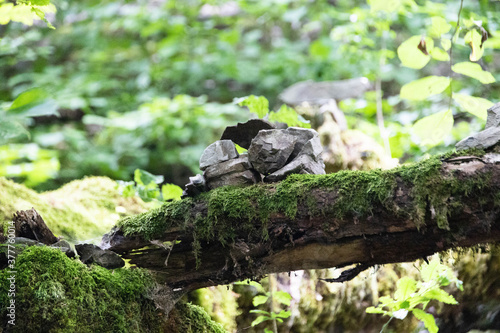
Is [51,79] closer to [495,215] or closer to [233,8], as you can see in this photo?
[233,8]

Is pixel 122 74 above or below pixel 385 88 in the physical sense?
above

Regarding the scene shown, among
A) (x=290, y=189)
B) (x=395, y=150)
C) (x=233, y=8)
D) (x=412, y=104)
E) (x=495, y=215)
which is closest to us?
(x=495, y=215)

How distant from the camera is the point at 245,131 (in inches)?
84.2

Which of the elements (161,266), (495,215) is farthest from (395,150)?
(161,266)

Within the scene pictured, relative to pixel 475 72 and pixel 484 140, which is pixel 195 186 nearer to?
pixel 484 140

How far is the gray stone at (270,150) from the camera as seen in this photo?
1856mm

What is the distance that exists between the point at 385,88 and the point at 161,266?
7.26 meters

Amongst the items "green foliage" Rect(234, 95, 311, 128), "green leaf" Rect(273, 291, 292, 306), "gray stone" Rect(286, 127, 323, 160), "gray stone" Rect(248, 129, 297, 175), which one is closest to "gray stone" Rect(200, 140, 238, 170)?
"gray stone" Rect(248, 129, 297, 175)

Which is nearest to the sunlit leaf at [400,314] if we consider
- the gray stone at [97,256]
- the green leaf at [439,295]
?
the green leaf at [439,295]

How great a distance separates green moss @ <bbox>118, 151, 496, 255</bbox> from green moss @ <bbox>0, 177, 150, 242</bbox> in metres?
0.85

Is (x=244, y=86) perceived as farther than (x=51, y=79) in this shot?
Yes

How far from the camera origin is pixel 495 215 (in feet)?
4.92

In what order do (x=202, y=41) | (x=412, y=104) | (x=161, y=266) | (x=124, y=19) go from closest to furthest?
(x=161, y=266), (x=412, y=104), (x=124, y=19), (x=202, y=41)

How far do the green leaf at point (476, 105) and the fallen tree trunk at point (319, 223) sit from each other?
1.42 ft
